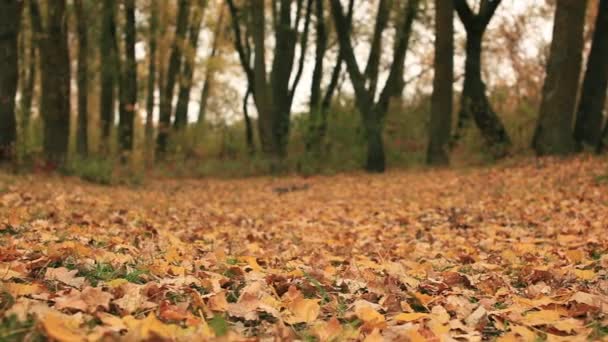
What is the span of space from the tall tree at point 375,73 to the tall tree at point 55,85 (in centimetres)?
677

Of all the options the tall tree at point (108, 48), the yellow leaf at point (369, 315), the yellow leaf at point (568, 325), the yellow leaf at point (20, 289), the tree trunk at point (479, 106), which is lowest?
the yellow leaf at point (568, 325)

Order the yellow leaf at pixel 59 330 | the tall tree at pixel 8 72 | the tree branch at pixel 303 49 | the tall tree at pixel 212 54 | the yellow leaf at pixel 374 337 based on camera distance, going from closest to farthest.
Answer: the yellow leaf at pixel 59 330 < the yellow leaf at pixel 374 337 < the tall tree at pixel 8 72 < the tree branch at pixel 303 49 < the tall tree at pixel 212 54

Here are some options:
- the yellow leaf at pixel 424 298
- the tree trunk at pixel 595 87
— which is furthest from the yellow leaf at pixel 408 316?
the tree trunk at pixel 595 87

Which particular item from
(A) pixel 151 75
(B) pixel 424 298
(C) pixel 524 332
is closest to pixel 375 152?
(A) pixel 151 75

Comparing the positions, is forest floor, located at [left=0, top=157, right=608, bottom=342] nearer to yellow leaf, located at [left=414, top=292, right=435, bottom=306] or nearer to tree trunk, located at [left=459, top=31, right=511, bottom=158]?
yellow leaf, located at [left=414, top=292, right=435, bottom=306]

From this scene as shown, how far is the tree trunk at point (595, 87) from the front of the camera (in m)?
14.4

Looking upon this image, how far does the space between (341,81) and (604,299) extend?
24596 millimetres

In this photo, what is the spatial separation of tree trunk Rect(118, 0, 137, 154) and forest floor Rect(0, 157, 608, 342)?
9.15 meters

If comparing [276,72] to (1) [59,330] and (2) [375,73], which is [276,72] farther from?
(1) [59,330]

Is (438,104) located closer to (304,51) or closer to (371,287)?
(304,51)

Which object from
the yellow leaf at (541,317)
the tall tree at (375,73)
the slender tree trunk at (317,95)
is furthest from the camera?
the slender tree trunk at (317,95)

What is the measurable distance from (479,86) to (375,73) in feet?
18.5

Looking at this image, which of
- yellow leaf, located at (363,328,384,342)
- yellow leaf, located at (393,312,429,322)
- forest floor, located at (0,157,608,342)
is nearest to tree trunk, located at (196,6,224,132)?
forest floor, located at (0,157,608,342)

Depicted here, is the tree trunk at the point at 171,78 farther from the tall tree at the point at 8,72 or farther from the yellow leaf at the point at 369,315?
the yellow leaf at the point at 369,315
